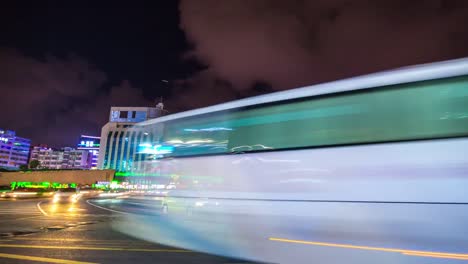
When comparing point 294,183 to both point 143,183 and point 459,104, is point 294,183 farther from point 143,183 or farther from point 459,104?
point 143,183

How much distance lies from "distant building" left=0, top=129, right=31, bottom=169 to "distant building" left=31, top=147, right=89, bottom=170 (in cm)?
1066

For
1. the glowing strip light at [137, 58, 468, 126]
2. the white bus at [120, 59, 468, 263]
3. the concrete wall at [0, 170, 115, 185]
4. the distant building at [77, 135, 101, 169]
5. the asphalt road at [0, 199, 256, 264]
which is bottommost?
the asphalt road at [0, 199, 256, 264]

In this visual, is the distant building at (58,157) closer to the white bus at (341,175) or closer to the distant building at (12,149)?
the distant building at (12,149)

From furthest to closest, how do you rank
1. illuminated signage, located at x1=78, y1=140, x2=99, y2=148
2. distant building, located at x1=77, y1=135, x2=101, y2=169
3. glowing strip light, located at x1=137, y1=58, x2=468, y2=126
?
distant building, located at x1=77, y1=135, x2=101, y2=169, illuminated signage, located at x1=78, y1=140, x2=99, y2=148, glowing strip light, located at x1=137, y1=58, x2=468, y2=126

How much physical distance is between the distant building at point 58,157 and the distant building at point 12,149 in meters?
10.7

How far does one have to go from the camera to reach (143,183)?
13492mm

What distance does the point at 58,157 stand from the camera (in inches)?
7510

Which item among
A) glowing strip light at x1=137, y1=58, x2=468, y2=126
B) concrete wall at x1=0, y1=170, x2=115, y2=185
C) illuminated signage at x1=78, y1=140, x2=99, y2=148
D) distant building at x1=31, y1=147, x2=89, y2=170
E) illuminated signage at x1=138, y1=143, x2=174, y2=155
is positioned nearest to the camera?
glowing strip light at x1=137, y1=58, x2=468, y2=126

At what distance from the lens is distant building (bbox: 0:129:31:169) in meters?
168

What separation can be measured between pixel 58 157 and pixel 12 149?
22869mm

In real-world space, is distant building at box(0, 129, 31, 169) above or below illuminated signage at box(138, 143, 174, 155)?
above

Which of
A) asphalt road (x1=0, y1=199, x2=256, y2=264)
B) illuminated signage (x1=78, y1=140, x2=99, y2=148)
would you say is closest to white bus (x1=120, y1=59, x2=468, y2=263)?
asphalt road (x1=0, y1=199, x2=256, y2=264)

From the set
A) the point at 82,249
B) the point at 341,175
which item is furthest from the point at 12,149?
the point at 341,175

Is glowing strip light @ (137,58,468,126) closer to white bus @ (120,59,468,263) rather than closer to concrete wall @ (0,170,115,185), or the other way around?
white bus @ (120,59,468,263)
